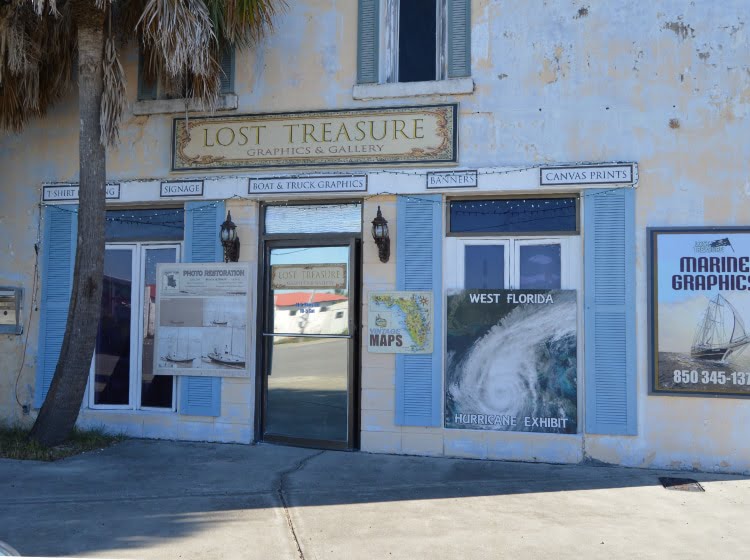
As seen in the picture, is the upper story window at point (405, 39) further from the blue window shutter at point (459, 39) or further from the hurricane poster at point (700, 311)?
the hurricane poster at point (700, 311)

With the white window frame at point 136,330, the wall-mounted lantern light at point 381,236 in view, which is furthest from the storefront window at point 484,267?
the white window frame at point 136,330

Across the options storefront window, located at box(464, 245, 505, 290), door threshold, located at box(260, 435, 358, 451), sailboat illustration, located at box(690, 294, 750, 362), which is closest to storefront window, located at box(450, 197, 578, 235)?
storefront window, located at box(464, 245, 505, 290)

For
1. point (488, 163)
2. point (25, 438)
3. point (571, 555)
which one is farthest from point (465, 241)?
point (25, 438)

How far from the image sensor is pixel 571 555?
17.3 feet

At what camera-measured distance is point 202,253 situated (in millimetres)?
8969

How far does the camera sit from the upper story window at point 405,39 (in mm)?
Answer: 8562

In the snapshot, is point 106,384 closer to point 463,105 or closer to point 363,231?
point 363,231

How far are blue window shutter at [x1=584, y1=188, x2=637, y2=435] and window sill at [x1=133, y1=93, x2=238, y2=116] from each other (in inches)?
172

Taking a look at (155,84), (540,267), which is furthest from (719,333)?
(155,84)

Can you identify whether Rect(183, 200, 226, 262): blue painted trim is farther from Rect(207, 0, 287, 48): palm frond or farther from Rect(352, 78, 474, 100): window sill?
Rect(352, 78, 474, 100): window sill

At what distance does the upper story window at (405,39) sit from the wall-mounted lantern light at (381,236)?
168cm

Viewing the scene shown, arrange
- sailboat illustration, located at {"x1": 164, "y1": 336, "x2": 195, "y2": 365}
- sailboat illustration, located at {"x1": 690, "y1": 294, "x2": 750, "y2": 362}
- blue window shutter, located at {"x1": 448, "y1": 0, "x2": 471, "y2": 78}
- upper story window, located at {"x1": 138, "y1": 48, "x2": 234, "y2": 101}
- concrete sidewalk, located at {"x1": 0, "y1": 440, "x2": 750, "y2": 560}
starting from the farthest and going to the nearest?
upper story window, located at {"x1": 138, "y1": 48, "x2": 234, "y2": 101}
sailboat illustration, located at {"x1": 164, "y1": 336, "x2": 195, "y2": 365}
blue window shutter, located at {"x1": 448, "y1": 0, "x2": 471, "y2": 78}
sailboat illustration, located at {"x1": 690, "y1": 294, "x2": 750, "y2": 362}
concrete sidewalk, located at {"x1": 0, "y1": 440, "x2": 750, "y2": 560}

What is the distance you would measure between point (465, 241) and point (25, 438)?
216 inches

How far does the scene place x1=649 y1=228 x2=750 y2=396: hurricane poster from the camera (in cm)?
760
